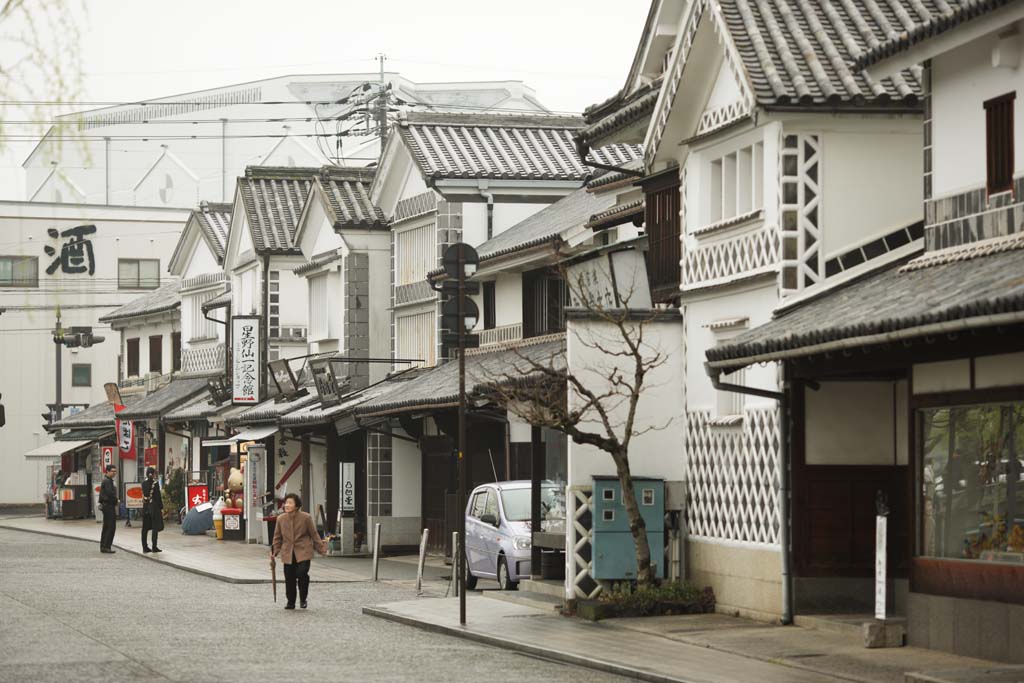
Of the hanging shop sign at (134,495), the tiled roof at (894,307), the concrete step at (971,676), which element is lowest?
the hanging shop sign at (134,495)

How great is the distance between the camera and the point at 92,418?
208 feet

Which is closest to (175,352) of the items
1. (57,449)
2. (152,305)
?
(152,305)

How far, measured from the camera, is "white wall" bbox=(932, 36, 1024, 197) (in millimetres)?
16781

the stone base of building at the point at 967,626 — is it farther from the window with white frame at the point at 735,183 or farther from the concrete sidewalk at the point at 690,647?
the window with white frame at the point at 735,183

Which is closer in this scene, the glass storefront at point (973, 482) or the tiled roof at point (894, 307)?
the tiled roof at point (894, 307)

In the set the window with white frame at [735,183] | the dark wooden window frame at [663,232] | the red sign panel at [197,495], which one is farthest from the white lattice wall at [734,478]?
the red sign panel at [197,495]

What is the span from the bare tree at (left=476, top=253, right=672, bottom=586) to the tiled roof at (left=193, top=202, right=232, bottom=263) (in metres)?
32.2

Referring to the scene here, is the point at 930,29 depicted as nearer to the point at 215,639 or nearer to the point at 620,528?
the point at 620,528

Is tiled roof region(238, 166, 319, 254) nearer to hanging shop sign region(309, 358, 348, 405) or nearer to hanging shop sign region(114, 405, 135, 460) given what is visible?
hanging shop sign region(309, 358, 348, 405)

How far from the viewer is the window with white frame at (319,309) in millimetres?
44469

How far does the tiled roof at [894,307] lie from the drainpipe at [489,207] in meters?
18.6

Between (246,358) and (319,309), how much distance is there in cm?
Answer: 308

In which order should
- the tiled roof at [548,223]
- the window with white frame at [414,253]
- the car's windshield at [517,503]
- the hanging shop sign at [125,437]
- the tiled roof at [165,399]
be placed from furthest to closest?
the hanging shop sign at [125,437] → the tiled roof at [165,399] → the window with white frame at [414,253] → the tiled roof at [548,223] → the car's windshield at [517,503]

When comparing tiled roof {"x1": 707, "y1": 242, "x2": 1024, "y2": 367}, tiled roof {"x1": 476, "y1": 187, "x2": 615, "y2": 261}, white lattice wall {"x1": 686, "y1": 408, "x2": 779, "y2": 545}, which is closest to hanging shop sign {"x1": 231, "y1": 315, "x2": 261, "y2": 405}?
tiled roof {"x1": 476, "y1": 187, "x2": 615, "y2": 261}
